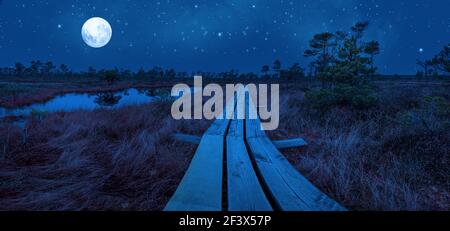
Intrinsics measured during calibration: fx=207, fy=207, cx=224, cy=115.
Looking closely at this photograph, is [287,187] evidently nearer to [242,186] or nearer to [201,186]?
[242,186]

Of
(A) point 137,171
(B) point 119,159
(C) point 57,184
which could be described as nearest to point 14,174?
(C) point 57,184

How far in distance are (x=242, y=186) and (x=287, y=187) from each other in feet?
1.53

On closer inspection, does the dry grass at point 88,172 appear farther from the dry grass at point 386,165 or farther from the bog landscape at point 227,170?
the dry grass at point 386,165

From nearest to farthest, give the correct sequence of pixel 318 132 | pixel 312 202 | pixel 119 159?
pixel 312 202
pixel 119 159
pixel 318 132

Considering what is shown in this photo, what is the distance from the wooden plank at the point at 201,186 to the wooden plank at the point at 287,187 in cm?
54

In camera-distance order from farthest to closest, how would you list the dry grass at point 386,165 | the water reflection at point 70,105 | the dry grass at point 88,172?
the water reflection at point 70,105 → the dry grass at point 386,165 → the dry grass at point 88,172

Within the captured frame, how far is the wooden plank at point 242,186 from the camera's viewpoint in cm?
178

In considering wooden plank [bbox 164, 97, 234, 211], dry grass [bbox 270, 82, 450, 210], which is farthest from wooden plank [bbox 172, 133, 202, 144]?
dry grass [bbox 270, 82, 450, 210]

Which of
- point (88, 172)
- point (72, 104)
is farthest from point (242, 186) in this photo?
point (72, 104)

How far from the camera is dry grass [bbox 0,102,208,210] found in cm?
212

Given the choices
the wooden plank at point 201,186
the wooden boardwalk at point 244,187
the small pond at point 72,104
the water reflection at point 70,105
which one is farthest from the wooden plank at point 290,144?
the water reflection at point 70,105

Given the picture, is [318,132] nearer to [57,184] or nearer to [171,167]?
[171,167]
